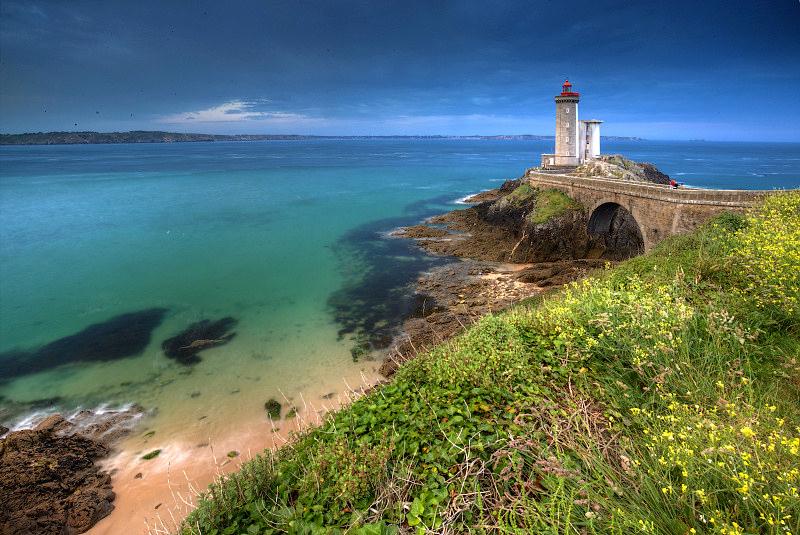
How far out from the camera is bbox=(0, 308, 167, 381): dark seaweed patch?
619 inches

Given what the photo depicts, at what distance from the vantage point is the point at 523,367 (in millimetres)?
5934

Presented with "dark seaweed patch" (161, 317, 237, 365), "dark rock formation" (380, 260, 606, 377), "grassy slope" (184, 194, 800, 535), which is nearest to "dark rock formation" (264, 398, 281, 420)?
"dark rock formation" (380, 260, 606, 377)

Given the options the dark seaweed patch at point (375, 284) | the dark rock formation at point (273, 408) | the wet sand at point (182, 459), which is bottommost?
the wet sand at point (182, 459)

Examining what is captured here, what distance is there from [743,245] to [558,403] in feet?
23.1

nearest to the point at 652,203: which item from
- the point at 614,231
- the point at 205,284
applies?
the point at 614,231

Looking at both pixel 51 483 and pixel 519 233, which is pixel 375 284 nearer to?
pixel 519 233

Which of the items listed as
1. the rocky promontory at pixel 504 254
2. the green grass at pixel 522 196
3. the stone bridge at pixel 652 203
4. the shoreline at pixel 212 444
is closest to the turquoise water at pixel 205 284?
the shoreline at pixel 212 444

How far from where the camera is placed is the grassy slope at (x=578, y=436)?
3.29 m

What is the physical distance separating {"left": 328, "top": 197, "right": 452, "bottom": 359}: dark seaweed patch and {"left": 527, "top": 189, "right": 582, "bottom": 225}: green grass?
6767 millimetres

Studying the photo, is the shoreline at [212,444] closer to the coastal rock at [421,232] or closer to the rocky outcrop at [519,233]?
the rocky outcrop at [519,233]

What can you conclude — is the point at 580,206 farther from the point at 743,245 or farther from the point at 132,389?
the point at 132,389

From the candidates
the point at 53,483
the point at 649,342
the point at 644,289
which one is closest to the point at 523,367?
the point at 649,342

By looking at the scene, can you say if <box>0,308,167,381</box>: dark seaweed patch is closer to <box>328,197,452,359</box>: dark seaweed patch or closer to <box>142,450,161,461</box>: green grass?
<box>142,450,161,461</box>: green grass

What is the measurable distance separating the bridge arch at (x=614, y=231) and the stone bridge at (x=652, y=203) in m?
0.05
